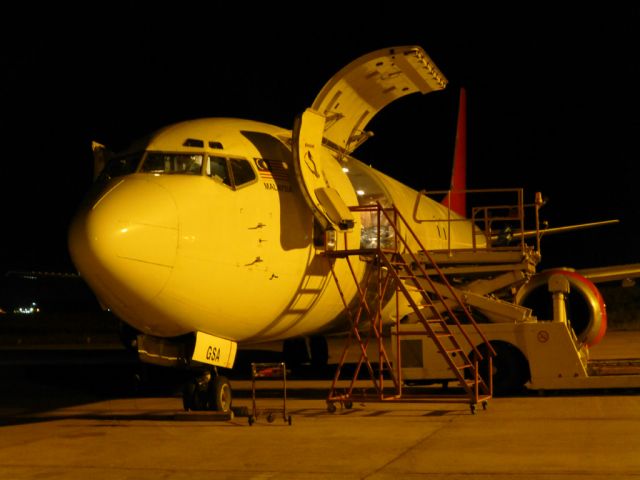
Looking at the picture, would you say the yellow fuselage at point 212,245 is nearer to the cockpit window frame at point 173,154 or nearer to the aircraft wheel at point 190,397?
the cockpit window frame at point 173,154

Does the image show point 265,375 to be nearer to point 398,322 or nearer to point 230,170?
point 398,322

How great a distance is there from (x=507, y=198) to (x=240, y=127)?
106 ft

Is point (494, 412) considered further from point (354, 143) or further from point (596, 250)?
point (596, 250)

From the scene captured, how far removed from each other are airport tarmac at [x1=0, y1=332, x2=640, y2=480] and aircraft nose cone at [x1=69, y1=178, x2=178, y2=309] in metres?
1.61

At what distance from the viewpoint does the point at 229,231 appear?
1073cm

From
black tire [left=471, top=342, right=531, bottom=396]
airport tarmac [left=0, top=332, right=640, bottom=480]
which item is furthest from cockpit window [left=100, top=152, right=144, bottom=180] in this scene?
black tire [left=471, top=342, right=531, bottom=396]

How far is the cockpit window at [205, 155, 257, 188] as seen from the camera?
1105cm

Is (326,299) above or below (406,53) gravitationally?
below

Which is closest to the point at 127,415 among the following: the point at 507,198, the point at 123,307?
the point at 123,307

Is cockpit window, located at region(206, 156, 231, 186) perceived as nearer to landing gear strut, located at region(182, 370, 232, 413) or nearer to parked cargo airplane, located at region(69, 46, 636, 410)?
parked cargo airplane, located at region(69, 46, 636, 410)

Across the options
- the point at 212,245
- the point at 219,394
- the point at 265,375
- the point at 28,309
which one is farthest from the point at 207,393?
the point at 28,309

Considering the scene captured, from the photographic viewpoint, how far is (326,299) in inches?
501

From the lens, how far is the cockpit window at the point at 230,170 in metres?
11.1

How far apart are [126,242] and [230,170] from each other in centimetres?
200
